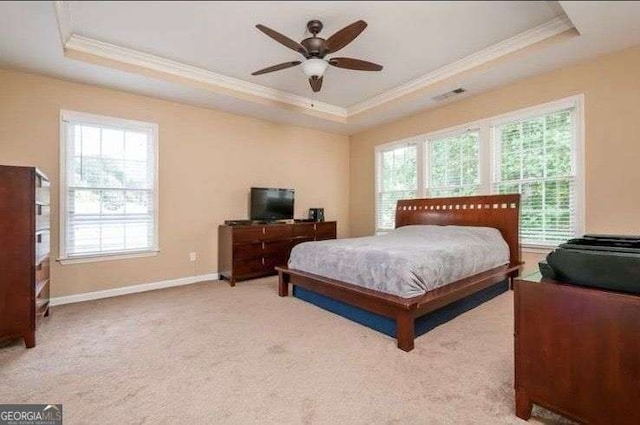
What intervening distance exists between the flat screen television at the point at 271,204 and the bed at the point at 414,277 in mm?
1488

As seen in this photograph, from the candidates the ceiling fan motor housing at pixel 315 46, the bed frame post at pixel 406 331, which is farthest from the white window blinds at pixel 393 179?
the bed frame post at pixel 406 331

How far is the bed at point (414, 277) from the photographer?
2336 mm

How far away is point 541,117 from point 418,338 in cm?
314

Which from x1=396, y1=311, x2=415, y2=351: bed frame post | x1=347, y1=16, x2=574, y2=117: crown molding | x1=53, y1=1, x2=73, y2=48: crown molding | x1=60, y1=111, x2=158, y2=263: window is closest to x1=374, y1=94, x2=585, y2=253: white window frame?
x1=347, y1=16, x2=574, y2=117: crown molding

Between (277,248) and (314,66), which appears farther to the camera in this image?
(277,248)

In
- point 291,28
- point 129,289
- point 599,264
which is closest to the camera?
point 599,264

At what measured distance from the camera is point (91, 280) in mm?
3643

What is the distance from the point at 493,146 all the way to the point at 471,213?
95 cm

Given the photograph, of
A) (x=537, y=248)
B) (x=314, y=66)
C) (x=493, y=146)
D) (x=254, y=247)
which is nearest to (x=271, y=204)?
(x=254, y=247)

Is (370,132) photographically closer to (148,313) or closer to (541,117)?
(541,117)

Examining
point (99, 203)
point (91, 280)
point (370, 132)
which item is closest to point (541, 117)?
point (370, 132)

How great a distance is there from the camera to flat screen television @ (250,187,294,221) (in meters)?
4.78

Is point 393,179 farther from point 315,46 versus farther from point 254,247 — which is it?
point 315,46

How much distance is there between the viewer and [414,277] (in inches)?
93.7
